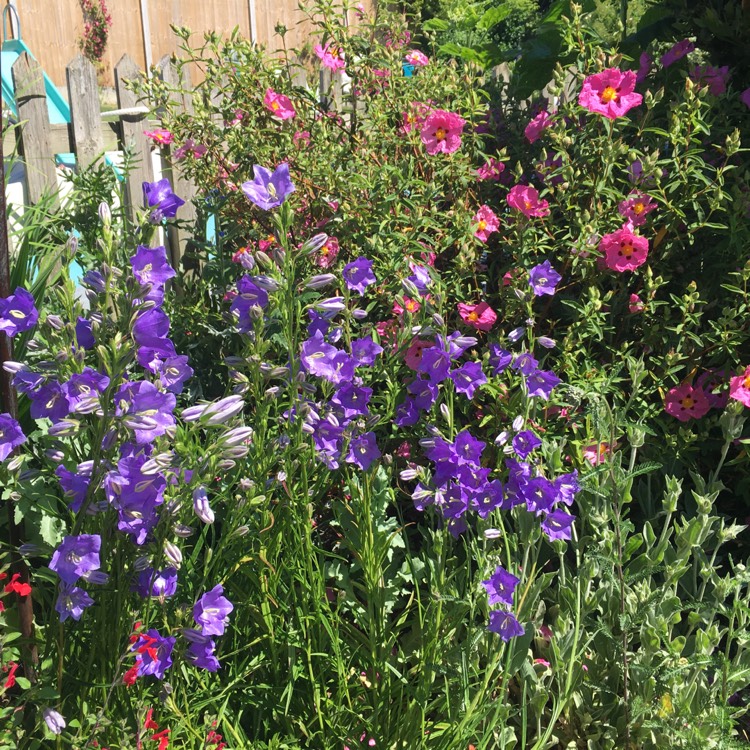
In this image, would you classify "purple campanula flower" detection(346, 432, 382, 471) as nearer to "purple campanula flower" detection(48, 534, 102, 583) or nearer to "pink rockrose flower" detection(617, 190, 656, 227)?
"purple campanula flower" detection(48, 534, 102, 583)

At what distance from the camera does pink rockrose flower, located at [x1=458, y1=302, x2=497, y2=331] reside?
8.00 feet

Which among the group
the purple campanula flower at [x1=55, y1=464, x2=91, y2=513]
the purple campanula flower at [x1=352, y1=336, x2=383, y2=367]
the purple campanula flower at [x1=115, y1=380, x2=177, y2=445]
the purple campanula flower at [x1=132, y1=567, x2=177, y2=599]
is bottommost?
the purple campanula flower at [x1=132, y1=567, x2=177, y2=599]

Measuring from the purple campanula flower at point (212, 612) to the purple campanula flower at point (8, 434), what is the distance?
1.33 feet

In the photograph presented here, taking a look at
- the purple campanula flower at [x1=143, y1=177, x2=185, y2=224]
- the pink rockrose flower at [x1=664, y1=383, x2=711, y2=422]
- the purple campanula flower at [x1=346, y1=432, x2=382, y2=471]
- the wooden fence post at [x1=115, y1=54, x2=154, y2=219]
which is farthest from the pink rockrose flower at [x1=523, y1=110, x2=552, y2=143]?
the wooden fence post at [x1=115, y1=54, x2=154, y2=219]

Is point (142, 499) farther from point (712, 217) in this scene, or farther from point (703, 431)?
point (712, 217)

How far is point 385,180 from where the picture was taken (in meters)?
2.52

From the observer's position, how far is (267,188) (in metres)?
1.60

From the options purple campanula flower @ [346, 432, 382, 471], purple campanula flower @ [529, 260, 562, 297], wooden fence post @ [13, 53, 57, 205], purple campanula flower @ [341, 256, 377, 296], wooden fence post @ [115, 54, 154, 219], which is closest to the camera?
purple campanula flower @ [346, 432, 382, 471]

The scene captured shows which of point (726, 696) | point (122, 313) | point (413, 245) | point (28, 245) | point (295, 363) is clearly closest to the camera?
point (122, 313)

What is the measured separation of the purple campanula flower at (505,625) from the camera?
1.59 metres

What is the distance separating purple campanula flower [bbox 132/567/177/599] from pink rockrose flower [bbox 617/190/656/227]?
1625 mm

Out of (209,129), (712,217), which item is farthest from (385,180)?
(712,217)

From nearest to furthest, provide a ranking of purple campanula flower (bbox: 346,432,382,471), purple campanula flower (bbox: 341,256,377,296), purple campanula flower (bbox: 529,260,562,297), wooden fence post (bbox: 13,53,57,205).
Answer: purple campanula flower (bbox: 346,432,382,471) → purple campanula flower (bbox: 341,256,377,296) → purple campanula flower (bbox: 529,260,562,297) → wooden fence post (bbox: 13,53,57,205)

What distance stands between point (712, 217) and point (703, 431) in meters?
0.65
